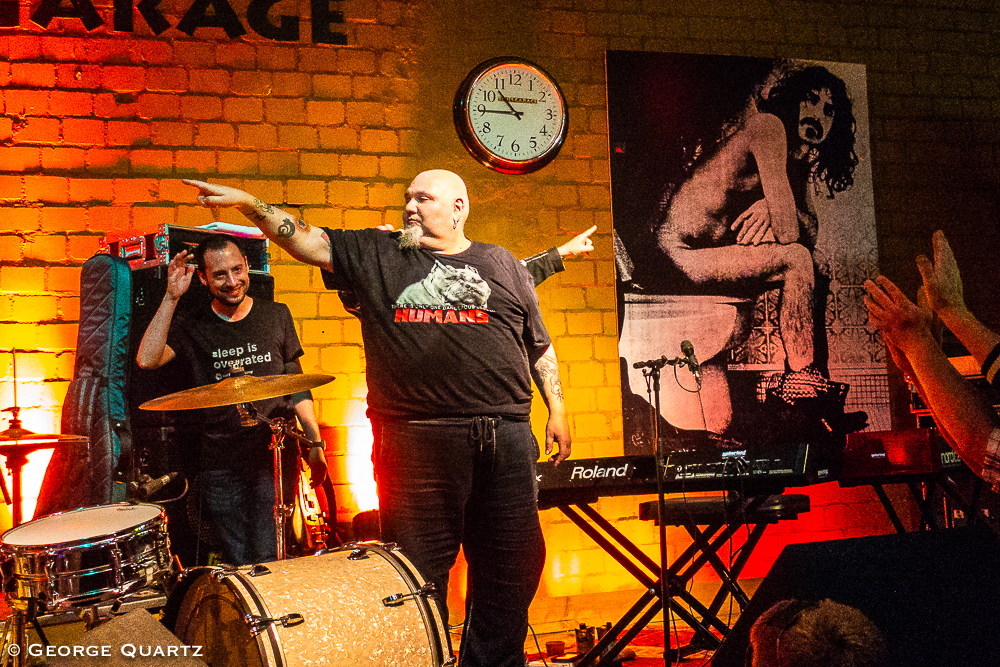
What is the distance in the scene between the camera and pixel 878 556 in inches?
65.1

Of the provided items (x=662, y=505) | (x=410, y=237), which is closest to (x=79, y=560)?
(x=410, y=237)

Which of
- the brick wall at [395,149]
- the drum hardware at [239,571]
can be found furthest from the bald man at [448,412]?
the brick wall at [395,149]

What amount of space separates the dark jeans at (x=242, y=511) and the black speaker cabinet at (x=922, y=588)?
2484mm

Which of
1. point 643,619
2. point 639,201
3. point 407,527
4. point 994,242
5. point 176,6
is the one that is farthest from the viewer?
point 994,242

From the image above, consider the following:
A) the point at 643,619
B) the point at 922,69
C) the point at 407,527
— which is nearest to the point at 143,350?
the point at 407,527

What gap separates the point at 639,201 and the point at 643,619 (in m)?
2.29

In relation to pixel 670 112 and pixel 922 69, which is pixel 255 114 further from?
pixel 922 69

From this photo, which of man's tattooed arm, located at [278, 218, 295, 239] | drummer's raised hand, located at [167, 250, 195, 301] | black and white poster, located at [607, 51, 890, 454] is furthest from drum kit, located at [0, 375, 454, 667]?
black and white poster, located at [607, 51, 890, 454]

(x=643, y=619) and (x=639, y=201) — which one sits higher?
(x=639, y=201)

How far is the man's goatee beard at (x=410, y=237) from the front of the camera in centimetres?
279

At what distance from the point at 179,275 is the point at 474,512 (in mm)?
1831

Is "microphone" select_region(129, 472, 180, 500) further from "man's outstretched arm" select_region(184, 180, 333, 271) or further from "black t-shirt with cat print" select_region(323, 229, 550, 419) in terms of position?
"man's outstretched arm" select_region(184, 180, 333, 271)

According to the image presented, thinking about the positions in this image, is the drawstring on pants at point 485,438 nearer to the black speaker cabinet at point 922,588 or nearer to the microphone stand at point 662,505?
the microphone stand at point 662,505

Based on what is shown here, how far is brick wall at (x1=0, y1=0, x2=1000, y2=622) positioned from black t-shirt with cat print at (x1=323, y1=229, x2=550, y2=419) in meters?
1.54
